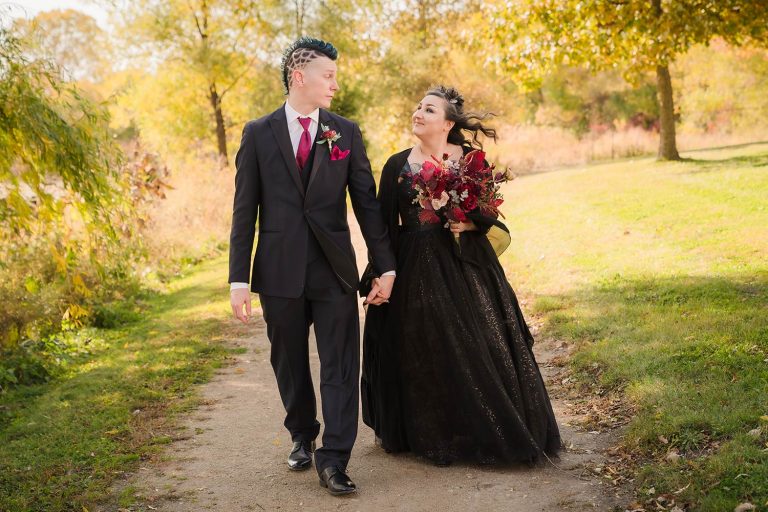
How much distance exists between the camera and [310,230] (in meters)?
4.41

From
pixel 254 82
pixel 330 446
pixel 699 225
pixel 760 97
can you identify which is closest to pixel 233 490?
pixel 330 446

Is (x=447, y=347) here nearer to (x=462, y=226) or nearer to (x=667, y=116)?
(x=462, y=226)

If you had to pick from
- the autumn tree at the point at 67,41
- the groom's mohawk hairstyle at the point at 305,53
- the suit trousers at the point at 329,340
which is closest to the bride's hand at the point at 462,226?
the suit trousers at the point at 329,340

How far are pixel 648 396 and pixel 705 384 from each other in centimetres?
36

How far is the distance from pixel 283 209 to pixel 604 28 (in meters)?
11.0

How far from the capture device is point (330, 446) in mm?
4383

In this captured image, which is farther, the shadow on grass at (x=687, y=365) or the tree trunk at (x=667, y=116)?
the tree trunk at (x=667, y=116)

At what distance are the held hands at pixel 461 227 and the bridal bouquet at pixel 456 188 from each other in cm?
4

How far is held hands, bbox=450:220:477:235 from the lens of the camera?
4770mm

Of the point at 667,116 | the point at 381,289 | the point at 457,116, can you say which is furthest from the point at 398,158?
the point at 667,116

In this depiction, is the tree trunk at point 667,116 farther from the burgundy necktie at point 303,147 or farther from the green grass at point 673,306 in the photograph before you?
the burgundy necktie at point 303,147

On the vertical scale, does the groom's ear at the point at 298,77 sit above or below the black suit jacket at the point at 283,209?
above

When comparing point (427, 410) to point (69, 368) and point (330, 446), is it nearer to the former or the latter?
point (330, 446)

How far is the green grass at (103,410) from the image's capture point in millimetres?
4859
